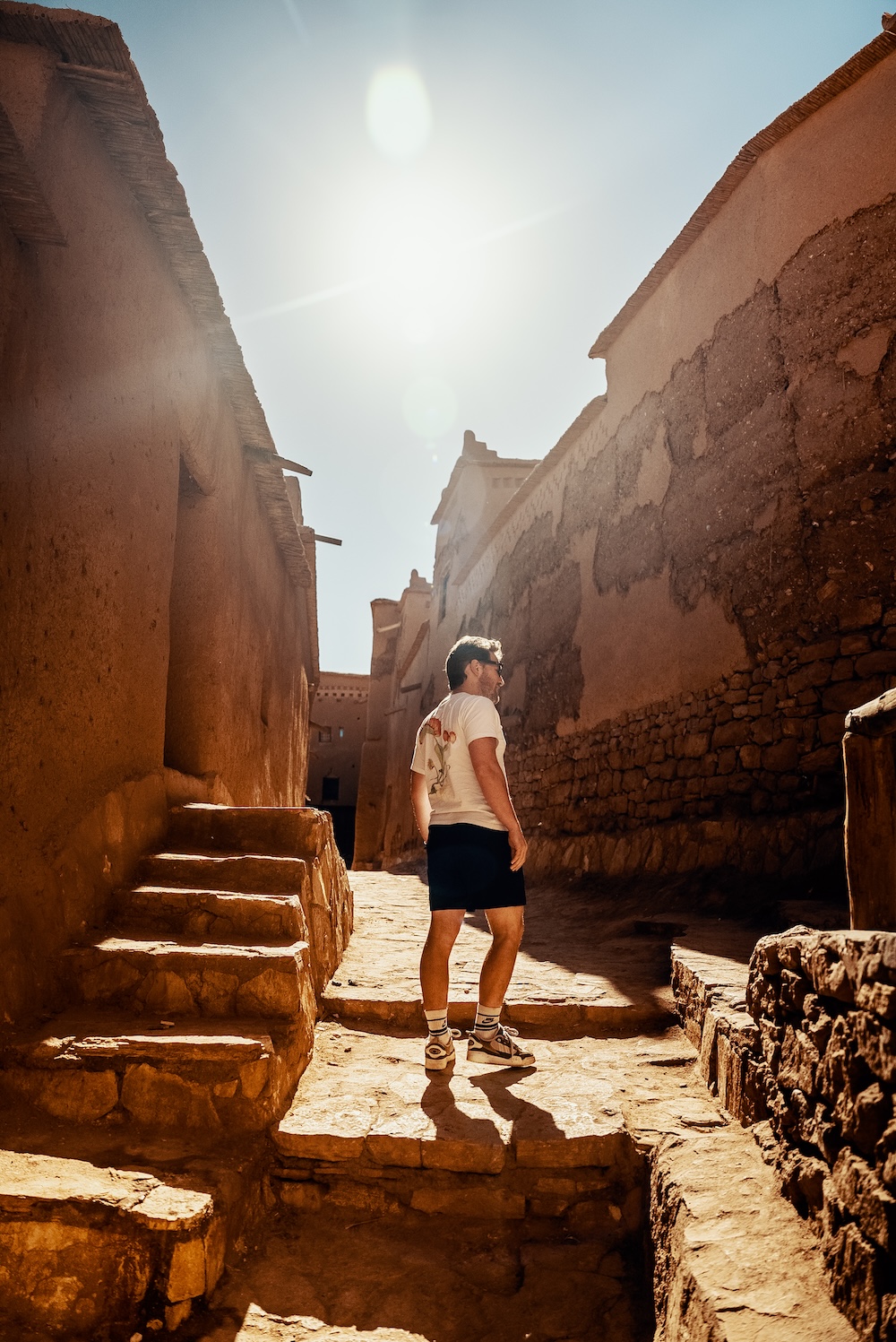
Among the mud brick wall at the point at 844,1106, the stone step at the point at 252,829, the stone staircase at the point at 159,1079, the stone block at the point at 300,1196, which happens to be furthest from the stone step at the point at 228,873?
the mud brick wall at the point at 844,1106

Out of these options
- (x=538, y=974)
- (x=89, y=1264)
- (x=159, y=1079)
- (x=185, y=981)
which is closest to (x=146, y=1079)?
(x=159, y=1079)

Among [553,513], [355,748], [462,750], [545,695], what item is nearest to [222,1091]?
[462,750]

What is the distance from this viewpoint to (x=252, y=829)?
12.4 feet

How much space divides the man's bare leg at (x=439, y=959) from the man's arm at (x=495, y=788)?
0.30 metres

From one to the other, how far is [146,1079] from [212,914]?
2.51 feet

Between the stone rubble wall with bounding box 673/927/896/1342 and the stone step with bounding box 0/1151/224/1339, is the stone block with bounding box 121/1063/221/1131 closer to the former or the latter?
the stone step with bounding box 0/1151/224/1339

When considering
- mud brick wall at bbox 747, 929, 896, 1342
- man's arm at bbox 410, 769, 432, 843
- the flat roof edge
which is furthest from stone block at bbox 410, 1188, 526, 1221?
the flat roof edge

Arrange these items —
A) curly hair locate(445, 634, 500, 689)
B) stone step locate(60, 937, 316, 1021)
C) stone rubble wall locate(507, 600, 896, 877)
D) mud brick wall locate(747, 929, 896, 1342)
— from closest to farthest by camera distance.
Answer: mud brick wall locate(747, 929, 896, 1342) < stone step locate(60, 937, 316, 1021) < curly hair locate(445, 634, 500, 689) < stone rubble wall locate(507, 600, 896, 877)

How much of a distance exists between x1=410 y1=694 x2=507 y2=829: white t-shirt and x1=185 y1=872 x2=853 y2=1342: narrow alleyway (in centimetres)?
92

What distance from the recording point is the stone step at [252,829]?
12.2 ft

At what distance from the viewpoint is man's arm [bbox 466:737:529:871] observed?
9.99 ft

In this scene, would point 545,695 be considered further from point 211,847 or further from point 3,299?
point 3,299

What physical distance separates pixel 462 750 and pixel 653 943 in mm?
2313

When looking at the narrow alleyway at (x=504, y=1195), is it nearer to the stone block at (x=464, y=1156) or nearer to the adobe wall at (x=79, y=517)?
the stone block at (x=464, y=1156)
